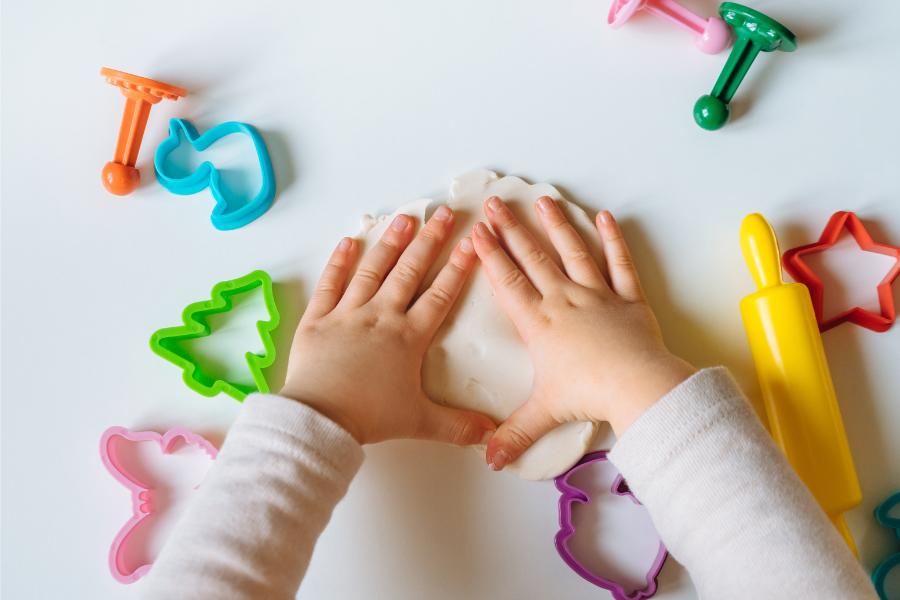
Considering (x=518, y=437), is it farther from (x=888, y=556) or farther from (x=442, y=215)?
(x=888, y=556)

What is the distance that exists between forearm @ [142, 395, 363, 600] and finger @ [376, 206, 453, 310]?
16cm

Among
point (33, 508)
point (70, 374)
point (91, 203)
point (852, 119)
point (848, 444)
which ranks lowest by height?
point (33, 508)

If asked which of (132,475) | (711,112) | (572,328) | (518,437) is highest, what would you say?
(711,112)

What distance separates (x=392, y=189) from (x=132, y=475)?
15.4 inches

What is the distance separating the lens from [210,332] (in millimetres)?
749

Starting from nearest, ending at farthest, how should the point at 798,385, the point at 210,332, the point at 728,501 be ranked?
the point at 728,501 < the point at 798,385 < the point at 210,332

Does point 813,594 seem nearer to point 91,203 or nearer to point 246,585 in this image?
point 246,585

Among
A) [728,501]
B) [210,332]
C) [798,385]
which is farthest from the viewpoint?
[210,332]

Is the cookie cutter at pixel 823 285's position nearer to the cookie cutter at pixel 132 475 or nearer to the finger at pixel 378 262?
the finger at pixel 378 262

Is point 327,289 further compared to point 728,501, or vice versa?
point 327,289

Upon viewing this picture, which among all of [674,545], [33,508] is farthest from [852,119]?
[33,508]

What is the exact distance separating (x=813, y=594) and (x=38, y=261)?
2.60 ft

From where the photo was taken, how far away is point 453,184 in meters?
0.74

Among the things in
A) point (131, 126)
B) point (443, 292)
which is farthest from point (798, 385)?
point (131, 126)
